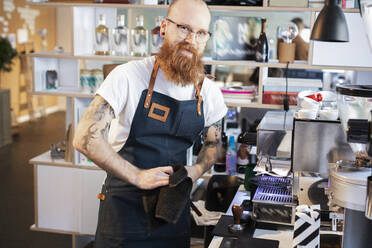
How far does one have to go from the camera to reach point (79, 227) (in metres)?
3.91

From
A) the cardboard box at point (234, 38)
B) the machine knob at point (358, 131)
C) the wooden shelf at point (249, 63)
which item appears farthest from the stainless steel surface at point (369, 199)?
the cardboard box at point (234, 38)

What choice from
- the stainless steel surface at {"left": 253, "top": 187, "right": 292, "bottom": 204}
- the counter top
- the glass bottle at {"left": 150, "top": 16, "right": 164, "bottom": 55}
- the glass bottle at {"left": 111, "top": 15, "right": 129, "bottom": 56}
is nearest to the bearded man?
the counter top

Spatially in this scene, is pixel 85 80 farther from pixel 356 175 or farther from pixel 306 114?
pixel 356 175

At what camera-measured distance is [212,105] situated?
231 centimetres

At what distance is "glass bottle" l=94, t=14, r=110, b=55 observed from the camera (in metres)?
3.64

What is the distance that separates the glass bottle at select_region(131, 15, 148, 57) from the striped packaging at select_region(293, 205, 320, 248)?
2138mm

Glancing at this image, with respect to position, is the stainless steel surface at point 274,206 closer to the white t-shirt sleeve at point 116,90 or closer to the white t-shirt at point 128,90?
the white t-shirt at point 128,90

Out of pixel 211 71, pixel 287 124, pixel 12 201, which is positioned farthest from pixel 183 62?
pixel 12 201

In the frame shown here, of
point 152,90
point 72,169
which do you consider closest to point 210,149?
point 152,90

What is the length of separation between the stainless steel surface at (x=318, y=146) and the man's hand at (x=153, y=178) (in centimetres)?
58

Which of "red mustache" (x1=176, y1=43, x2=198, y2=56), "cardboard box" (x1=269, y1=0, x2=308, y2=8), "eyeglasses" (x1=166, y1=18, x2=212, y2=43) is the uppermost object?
"cardboard box" (x1=269, y1=0, x2=308, y2=8)

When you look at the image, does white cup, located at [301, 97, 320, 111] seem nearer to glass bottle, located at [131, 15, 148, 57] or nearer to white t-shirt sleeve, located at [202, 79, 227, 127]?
white t-shirt sleeve, located at [202, 79, 227, 127]

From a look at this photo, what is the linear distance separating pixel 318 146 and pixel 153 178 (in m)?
0.72

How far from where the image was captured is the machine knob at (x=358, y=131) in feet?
5.07
